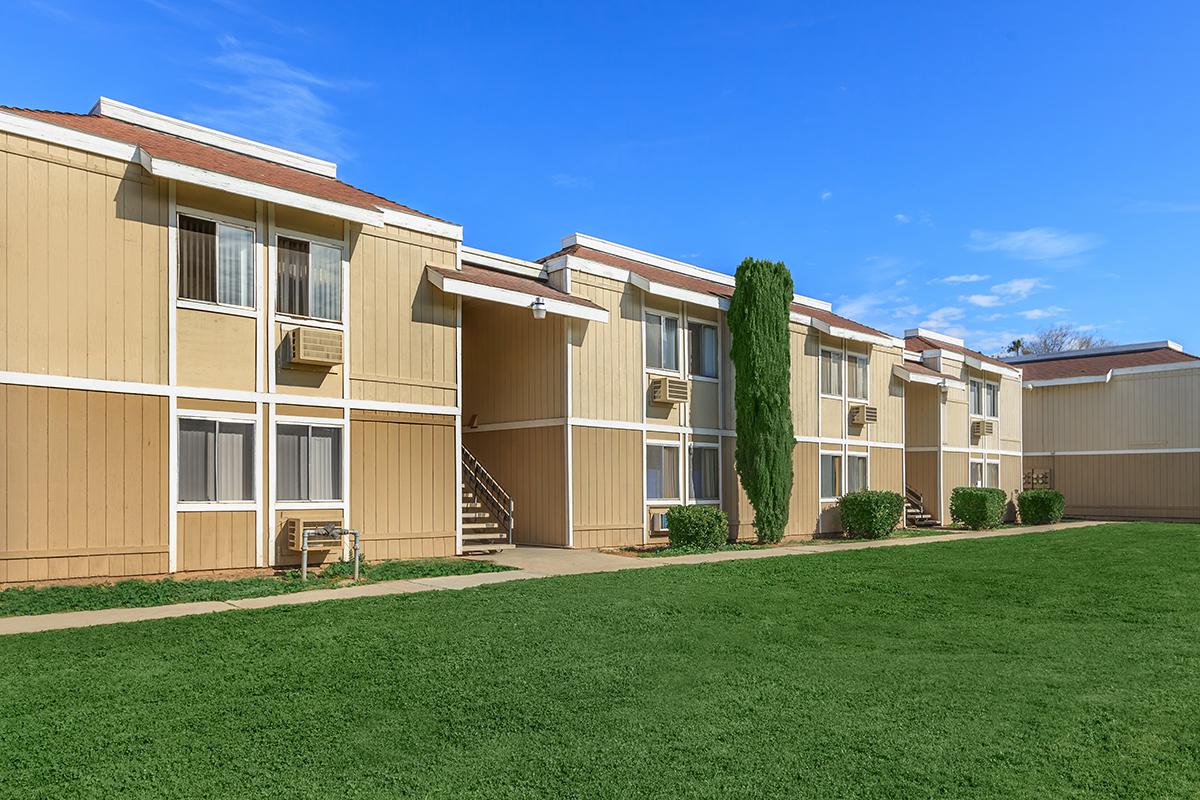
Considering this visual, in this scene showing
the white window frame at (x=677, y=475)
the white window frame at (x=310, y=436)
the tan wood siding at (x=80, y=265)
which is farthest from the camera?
the white window frame at (x=677, y=475)

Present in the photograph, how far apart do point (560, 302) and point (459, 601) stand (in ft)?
25.0

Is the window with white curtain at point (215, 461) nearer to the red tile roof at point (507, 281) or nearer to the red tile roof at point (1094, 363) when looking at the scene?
the red tile roof at point (507, 281)

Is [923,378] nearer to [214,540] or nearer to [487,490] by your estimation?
[487,490]

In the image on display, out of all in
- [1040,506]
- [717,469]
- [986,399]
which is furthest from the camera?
[986,399]

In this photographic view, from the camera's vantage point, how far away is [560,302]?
53.7 ft

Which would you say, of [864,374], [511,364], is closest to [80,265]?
[511,364]

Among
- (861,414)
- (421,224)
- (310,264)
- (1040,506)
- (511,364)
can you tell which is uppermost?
(421,224)

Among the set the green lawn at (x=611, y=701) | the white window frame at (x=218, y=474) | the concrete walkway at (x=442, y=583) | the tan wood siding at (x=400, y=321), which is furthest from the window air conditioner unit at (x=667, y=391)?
the green lawn at (x=611, y=701)

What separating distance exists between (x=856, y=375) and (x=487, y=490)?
1184 centimetres

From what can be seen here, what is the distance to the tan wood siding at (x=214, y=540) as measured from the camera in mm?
11961

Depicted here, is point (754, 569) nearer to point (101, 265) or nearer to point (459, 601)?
point (459, 601)

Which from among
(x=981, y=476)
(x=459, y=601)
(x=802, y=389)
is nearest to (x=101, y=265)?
(x=459, y=601)

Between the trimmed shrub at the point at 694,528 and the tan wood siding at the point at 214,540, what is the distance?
26.2 ft

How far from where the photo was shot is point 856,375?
2470cm
